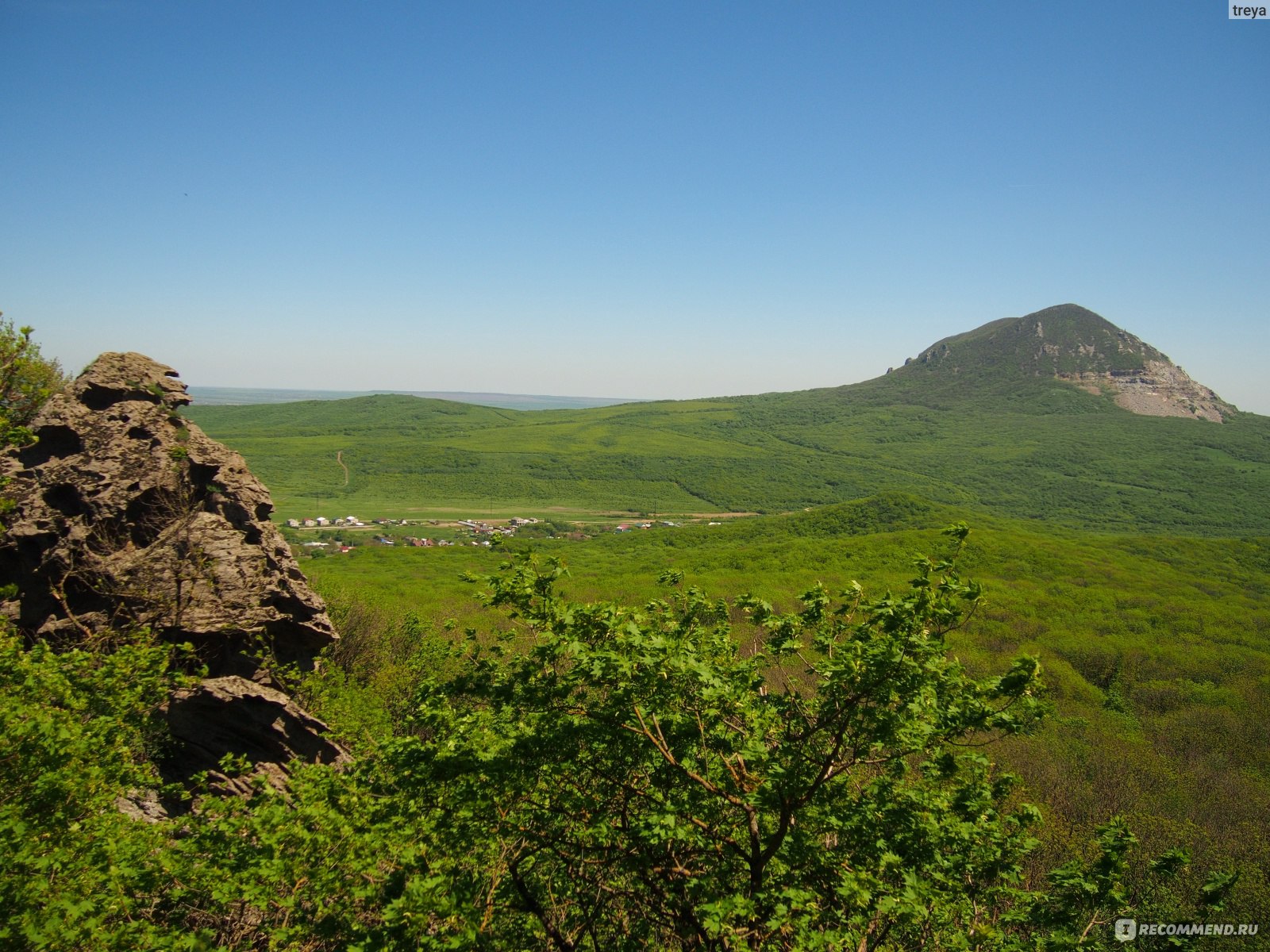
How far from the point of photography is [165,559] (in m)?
19.8

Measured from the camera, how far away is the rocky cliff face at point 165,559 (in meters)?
18.3

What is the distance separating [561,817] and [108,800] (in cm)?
727

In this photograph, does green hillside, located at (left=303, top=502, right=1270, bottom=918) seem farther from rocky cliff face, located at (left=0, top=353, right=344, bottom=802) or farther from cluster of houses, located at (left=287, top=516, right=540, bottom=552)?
cluster of houses, located at (left=287, top=516, right=540, bottom=552)

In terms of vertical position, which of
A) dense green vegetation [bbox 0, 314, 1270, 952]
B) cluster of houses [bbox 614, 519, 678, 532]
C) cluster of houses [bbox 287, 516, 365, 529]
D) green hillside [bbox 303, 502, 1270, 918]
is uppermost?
dense green vegetation [bbox 0, 314, 1270, 952]

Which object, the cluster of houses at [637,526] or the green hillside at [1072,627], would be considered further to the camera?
the cluster of houses at [637,526]

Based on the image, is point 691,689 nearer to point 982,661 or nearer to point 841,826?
point 841,826

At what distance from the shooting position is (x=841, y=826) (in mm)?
8633

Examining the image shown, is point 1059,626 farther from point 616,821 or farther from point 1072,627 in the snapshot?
point 616,821

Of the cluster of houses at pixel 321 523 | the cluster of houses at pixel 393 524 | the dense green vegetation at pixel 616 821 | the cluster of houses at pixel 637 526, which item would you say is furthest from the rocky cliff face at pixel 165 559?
the cluster of houses at pixel 637 526

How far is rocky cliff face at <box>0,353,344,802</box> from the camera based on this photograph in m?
18.3

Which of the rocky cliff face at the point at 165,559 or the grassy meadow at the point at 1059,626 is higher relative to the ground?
the rocky cliff face at the point at 165,559

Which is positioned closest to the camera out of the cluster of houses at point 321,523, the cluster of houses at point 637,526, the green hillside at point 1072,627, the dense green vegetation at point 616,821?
the dense green vegetation at point 616,821

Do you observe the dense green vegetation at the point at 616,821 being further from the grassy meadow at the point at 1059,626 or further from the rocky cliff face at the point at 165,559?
the rocky cliff face at the point at 165,559

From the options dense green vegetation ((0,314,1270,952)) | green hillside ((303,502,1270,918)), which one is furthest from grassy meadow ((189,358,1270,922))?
dense green vegetation ((0,314,1270,952))
